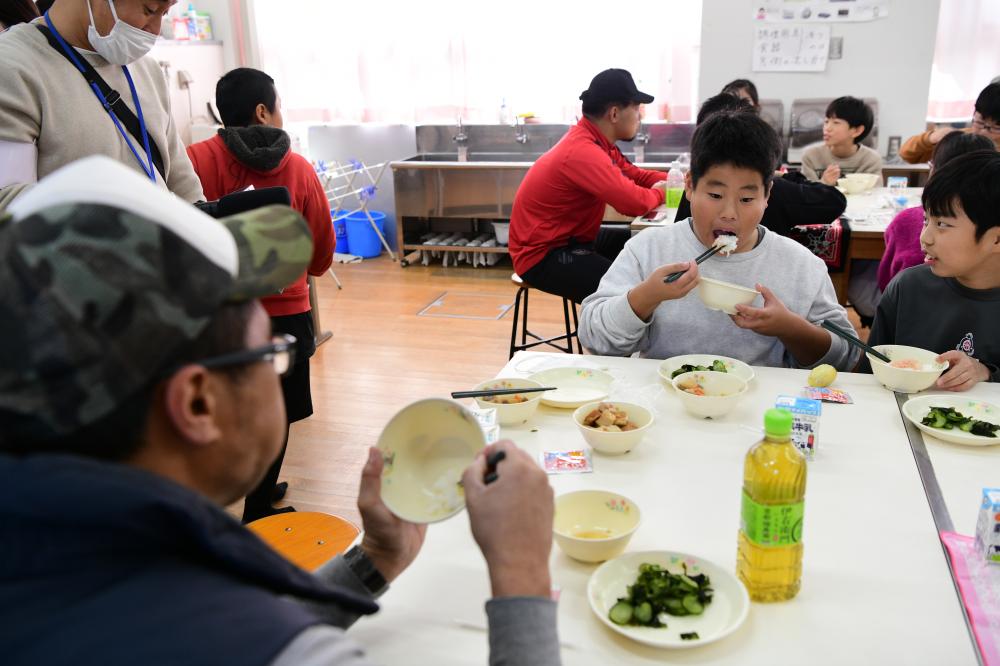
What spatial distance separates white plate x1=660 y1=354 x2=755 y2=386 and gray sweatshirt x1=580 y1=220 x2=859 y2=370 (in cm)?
13

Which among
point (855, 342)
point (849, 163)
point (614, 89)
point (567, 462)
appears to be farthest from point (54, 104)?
point (849, 163)

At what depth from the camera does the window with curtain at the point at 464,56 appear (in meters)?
5.64

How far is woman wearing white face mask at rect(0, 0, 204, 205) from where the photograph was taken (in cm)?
170

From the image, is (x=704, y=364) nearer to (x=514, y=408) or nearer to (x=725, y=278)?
(x=725, y=278)

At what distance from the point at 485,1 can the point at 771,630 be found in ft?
18.4

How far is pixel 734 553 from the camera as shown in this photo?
116 centimetres

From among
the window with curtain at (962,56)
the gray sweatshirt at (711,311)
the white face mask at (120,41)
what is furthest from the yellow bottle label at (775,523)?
the window with curtain at (962,56)

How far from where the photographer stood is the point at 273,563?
0.69 meters

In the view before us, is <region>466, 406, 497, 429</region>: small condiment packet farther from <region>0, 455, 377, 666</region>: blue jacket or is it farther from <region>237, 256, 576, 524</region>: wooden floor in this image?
<region>237, 256, 576, 524</region>: wooden floor

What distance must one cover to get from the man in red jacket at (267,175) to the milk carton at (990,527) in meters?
1.84

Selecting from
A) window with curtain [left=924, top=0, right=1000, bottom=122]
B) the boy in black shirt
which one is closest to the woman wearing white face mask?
the boy in black shirt

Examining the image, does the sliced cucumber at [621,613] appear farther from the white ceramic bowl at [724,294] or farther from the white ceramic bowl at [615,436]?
the white ceramic bowl at [724,294]

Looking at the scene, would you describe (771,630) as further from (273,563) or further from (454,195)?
(454,195)

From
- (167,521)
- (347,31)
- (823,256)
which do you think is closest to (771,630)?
(167,521)
